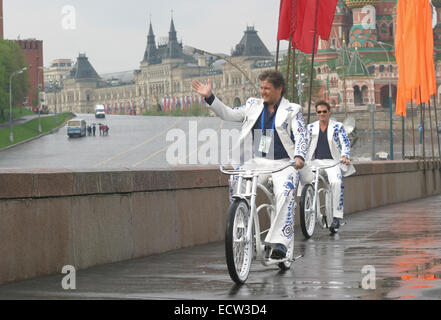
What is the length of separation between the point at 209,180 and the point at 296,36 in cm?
587

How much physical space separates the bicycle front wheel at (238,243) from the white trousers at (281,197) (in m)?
0.51

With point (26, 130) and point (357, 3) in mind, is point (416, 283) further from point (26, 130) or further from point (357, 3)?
point (357, 3)

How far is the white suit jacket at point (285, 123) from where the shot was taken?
27.5ft

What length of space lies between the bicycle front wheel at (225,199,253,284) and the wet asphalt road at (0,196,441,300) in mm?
120

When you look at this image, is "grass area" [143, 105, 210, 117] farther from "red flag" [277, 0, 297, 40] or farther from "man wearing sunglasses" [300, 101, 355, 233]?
"man wearing sunglasses" [300, 101, 355, 233]

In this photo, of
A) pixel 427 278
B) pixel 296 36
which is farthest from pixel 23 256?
pixel 296 36

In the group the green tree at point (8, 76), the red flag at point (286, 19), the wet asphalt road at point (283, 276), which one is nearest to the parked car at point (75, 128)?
the green tree at point (8, 76)

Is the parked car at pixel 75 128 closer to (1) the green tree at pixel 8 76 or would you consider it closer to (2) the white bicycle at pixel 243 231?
(1) the green tree at pixel 8 76

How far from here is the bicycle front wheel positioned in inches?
296

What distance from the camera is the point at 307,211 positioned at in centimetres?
1234

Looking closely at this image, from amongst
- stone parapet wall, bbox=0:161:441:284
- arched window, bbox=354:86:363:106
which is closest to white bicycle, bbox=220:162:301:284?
stone parapet wall, bbox=0:161:441:284

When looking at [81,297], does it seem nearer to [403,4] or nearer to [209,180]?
[209,180]

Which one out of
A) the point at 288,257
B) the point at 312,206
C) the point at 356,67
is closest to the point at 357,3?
the point at 356,67
